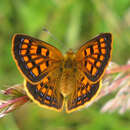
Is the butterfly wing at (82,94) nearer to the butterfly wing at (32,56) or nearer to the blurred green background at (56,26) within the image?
the butterfly wing at (32,56)

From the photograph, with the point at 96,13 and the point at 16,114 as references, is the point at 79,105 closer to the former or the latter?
the point at 16,114

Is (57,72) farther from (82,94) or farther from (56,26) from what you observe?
(56,26)

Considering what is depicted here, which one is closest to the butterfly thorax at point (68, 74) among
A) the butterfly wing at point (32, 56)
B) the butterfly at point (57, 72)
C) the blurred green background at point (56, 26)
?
the butterfly at point (57, 72)

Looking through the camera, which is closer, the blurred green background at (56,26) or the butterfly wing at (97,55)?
the butterfly wing at (97,55)

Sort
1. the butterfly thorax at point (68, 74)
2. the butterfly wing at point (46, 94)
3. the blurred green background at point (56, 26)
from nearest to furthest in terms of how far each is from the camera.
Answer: the butterfly wing at point (46, 94) < the butterfly thorax at point (68, 74) < the blurred green background at point (56, 26)

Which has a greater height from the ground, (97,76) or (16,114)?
(97,76)

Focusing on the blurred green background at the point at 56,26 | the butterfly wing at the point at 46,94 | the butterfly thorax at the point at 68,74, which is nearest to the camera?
the butterfly wing at the point at 46,94

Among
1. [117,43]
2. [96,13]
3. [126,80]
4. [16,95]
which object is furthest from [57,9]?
[16,95]
